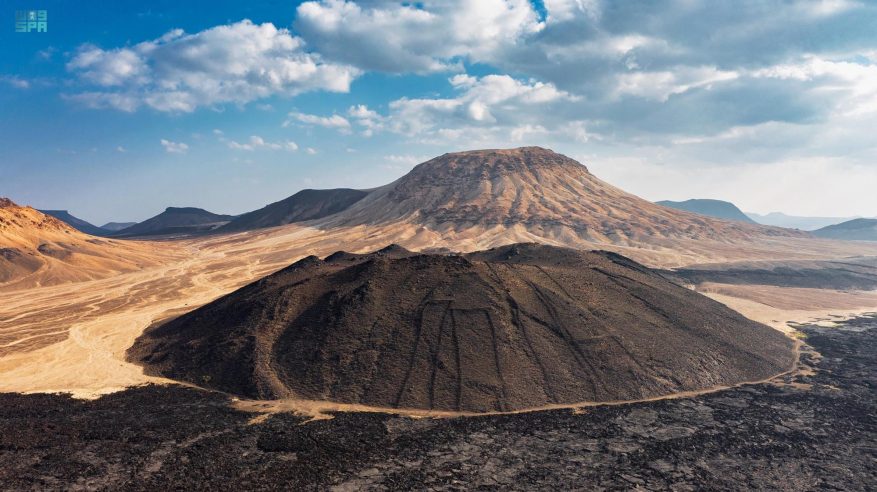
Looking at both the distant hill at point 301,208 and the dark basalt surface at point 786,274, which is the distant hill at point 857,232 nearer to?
the dark basalt surface at point 786,274

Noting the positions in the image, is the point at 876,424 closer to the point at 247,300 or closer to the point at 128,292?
the point at 247,300

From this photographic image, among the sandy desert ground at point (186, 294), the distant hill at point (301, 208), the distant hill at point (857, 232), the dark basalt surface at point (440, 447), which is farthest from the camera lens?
the distant hill at point (857, 232)

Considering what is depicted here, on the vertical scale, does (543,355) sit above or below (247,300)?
below

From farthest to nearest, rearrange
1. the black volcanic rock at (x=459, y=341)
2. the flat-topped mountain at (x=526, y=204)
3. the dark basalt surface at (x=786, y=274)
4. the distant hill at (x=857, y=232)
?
the distant hill at (x=857, y=232)
the flat-topped mountain at (x=526, y=204)
the dark basalt surface at (x=786, y=274)
the black volcanic rock at (x=459, y=341)

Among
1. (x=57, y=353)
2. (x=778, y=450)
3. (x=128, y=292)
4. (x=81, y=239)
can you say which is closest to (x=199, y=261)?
(x=81, y=239)

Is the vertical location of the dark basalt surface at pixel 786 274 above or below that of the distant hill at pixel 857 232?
below

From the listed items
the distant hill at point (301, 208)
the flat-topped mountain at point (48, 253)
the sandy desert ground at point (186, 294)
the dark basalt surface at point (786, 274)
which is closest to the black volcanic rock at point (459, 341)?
the sandy desert ground at point (186, 294)

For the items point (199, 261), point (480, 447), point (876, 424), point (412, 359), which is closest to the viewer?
point (480, 447)
